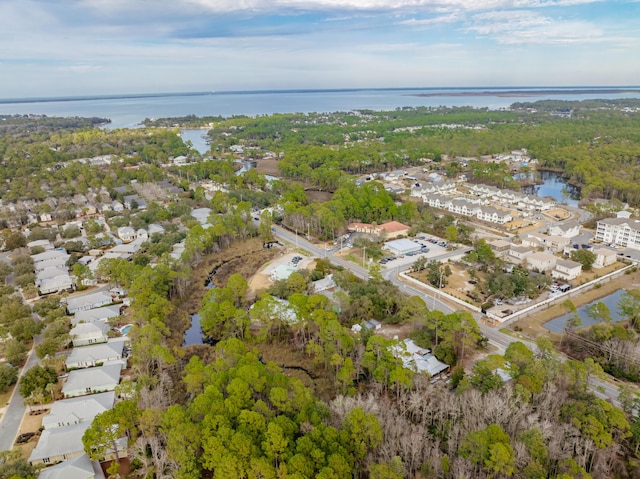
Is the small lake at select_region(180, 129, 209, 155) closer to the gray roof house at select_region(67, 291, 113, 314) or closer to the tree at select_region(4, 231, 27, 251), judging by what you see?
the tree at select_region(4, 231, 27, 251)

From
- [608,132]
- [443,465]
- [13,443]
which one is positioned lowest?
[13,443]

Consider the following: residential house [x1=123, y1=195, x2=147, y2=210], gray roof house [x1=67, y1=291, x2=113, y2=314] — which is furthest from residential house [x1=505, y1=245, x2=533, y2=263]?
residential house [x1=123, y1=195, x2=147, y2=210]

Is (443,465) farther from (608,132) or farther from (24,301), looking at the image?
(608,132)

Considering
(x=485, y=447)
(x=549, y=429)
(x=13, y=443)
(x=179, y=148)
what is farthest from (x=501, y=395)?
(x=179, y=148)

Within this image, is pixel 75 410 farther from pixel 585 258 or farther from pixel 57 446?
pixel 585 258

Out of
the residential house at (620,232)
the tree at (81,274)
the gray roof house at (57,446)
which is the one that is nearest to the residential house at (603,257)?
the residential house at (620,232)
